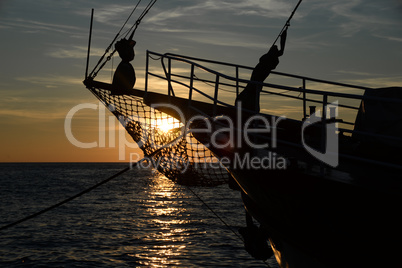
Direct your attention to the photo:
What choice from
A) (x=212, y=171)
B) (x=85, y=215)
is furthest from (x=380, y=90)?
(x=85, y=215)

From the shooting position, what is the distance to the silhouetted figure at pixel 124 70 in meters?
9.08

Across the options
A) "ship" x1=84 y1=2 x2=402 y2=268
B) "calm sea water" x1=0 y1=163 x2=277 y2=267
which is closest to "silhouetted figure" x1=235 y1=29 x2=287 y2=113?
"ship" x1=84 y1=2 x2=402 y2=268

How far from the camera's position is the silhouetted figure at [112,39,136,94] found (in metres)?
9.08

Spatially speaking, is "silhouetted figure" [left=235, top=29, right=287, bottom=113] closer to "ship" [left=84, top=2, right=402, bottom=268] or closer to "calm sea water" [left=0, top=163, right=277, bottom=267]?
"ship" [left=84, top=2, right=402, bottom=268]

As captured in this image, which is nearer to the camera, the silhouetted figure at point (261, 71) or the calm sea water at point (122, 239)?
the silhouetted figure at point (261, 71)

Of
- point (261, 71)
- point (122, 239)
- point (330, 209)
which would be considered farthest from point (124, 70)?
point (122, 239)

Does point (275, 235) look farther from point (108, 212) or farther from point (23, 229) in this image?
point (108, 212)

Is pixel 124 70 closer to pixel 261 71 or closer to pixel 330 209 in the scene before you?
pixel 261 71

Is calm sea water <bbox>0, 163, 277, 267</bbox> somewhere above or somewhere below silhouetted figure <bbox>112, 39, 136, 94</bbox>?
below

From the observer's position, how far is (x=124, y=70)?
30.0 ft

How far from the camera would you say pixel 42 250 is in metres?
22.8

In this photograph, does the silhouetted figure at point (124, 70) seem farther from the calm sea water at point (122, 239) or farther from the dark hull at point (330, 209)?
the calm sea water at point (122, 239)

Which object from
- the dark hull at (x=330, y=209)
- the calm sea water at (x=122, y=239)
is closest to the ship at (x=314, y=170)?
the dark hull at (x=330, y=209)

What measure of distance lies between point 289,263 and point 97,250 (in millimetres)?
17572
